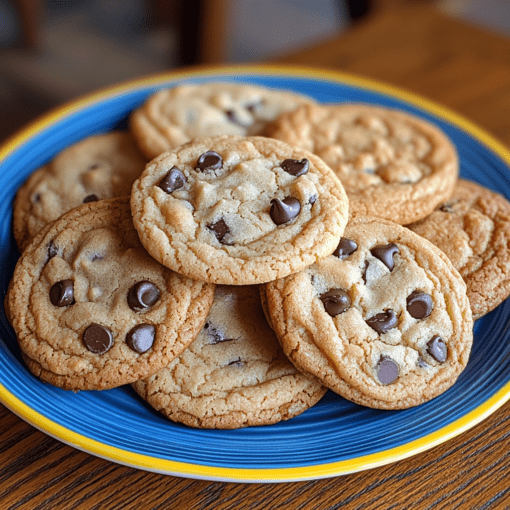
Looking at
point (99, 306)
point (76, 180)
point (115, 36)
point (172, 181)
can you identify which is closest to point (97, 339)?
point (99, 306)

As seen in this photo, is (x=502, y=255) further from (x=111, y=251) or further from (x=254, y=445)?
(x=111, y=251)

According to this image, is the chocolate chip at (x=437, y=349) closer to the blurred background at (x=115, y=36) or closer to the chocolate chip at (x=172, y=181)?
the chocolate chip at (x=172, y=181)

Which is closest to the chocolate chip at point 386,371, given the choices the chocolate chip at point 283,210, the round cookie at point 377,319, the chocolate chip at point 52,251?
the round cookie at point 377,319

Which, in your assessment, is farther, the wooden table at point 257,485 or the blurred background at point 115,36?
the blurred background at point 115,36

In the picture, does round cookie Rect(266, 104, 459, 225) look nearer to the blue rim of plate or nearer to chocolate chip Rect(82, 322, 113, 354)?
the blue rim of plate

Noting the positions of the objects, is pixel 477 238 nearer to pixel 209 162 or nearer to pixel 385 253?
pixel 385 253

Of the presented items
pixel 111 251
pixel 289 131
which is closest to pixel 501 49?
pixel 289 131
